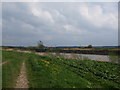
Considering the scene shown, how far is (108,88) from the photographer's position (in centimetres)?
1010

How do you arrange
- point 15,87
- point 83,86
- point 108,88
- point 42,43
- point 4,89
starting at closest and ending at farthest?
point 4,89 → point 15,87 → point 83,86 → point 108,88 → point 42,43

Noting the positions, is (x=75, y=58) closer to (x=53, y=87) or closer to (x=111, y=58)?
(x=111, y=58)

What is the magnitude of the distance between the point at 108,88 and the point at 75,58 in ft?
62.4

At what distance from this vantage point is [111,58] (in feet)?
84.5

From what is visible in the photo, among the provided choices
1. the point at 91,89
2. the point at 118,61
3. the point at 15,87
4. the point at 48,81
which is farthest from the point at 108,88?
the point at 118,61

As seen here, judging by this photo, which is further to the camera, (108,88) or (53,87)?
(108,88)

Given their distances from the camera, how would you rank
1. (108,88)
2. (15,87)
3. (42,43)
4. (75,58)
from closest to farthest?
(15,87) → (108,88) → (75,58) → (42,43)

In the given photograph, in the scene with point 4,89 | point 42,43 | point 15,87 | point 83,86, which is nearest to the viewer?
point 4,89

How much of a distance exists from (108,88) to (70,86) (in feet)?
8.46

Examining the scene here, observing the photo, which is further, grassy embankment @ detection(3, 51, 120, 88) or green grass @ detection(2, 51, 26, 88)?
grassy embankment @ detection(3, 51, 120, 88)

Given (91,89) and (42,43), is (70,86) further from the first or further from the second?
(42,43)

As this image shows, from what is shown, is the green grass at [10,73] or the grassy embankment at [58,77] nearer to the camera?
the green grass at [10,73]

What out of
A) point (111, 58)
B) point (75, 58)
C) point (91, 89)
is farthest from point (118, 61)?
point (91, 89)

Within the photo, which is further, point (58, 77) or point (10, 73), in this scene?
point (10, 73)
